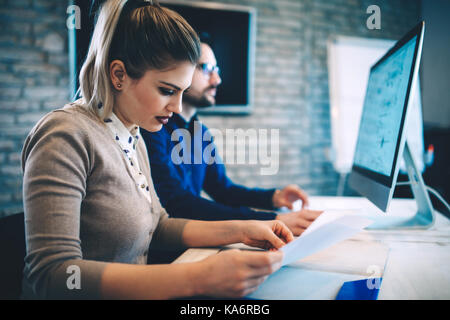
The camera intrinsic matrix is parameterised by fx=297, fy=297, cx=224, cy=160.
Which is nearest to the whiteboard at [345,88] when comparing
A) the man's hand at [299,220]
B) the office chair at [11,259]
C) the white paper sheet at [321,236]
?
the man's hand at [299,220]

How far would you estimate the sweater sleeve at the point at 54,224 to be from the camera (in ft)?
1.59

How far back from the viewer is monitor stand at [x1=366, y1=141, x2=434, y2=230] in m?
0.94

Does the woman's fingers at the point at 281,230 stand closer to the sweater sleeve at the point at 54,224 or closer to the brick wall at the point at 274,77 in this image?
the sweater sleeve at the point at 54,224

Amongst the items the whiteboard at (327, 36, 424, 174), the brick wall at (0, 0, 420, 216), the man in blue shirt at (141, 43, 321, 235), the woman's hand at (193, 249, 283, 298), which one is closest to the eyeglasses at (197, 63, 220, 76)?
the man in blue shirt at (141, 43, 321, 235)

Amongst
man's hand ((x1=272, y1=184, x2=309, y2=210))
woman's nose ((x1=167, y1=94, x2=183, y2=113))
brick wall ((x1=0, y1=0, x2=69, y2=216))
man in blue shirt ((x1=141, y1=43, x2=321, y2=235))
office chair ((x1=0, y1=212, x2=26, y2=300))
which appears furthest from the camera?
brick wall ((x1=0, y1=0, x2=69, y2=216))

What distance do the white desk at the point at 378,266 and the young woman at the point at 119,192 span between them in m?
0.09

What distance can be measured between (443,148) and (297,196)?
1.12 metres

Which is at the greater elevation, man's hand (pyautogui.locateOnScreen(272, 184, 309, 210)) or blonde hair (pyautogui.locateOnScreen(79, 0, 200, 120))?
blonde hair (pyautogui.locateOnScreen(79, 0, 200, 120))

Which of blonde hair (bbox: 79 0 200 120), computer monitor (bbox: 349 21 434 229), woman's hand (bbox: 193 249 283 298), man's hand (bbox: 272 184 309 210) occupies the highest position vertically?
blonde hair (bbox: 79 0 200 120)

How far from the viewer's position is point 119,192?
65cm

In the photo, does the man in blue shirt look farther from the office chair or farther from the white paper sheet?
the office chair

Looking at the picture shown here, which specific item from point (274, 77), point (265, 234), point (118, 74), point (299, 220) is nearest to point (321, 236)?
point (265, 234)
